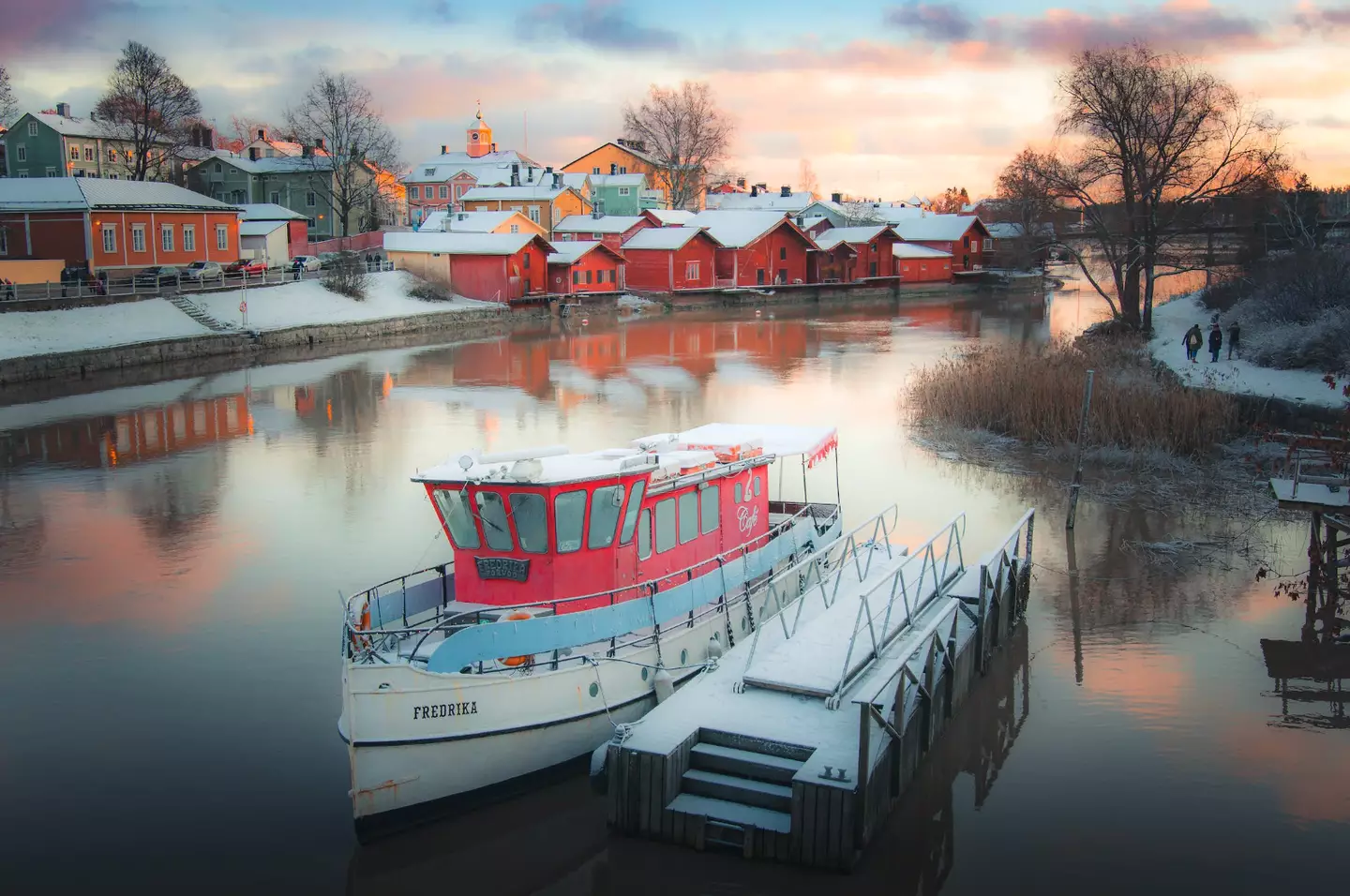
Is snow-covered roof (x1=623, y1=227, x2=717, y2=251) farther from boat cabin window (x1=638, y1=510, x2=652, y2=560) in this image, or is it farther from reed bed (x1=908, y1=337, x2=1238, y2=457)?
boat cabin window (x1=638, y1=510, x2=652, y2=560)

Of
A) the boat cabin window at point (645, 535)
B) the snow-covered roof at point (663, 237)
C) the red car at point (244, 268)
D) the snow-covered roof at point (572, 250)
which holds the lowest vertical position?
the boat cabin window at point (645, 535)

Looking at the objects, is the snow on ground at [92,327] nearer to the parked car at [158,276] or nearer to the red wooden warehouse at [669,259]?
the parked car at [158,276]

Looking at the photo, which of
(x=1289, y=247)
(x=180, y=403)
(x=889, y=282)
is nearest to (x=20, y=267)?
(x=180, y=403)

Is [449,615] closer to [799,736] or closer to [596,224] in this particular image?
[799,736]

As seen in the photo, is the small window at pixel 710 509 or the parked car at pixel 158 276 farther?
the parked car at pixel 158 276

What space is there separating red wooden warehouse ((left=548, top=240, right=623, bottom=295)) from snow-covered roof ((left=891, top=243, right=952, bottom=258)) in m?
24.4

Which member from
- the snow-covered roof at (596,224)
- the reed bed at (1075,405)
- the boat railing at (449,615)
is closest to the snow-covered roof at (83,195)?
the snow-covered roof at (596,224)

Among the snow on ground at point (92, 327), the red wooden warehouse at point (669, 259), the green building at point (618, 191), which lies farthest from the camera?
the green building at point (618, 191)

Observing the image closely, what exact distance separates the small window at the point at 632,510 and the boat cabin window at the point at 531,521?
0.89 m

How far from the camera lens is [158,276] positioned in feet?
145

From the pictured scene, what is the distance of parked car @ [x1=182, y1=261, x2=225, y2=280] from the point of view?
47287 mm

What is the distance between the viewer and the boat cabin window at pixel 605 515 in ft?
40.0

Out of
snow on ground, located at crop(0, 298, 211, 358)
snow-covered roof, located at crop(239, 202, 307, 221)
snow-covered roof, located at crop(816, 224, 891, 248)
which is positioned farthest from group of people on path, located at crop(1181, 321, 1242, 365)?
snow-covered roof, located at crop(816, 224, 891, 248)

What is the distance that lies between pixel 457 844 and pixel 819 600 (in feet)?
19.2
